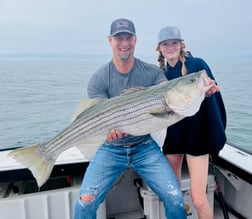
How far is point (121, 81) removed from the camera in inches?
99.9

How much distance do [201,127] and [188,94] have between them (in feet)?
1.35

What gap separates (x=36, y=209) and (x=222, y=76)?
34.8ft

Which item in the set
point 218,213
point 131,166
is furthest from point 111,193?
point 218,213

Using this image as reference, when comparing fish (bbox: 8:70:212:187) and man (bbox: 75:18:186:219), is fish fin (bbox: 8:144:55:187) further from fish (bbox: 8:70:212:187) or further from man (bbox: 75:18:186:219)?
man (bbox: 75:18:186:219)

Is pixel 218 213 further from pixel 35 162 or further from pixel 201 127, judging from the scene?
pixel 35 162

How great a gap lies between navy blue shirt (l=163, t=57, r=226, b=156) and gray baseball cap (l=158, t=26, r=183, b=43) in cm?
18

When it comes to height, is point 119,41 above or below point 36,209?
above

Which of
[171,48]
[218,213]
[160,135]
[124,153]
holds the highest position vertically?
[171,48]

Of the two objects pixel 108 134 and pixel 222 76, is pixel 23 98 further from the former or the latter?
pixel 222 76

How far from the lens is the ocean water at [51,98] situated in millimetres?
5863

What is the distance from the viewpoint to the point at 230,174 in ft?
9.12

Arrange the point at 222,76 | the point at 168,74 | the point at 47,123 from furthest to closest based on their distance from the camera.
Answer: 1. the point at 222,76
2. the point at 47,123
3. the point at 168,74

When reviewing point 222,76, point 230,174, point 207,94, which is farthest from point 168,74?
point 222,76

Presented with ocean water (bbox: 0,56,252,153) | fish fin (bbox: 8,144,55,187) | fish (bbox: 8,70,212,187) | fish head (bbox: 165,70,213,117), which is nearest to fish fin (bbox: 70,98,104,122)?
fish (bbox: 8,70,212,187)
